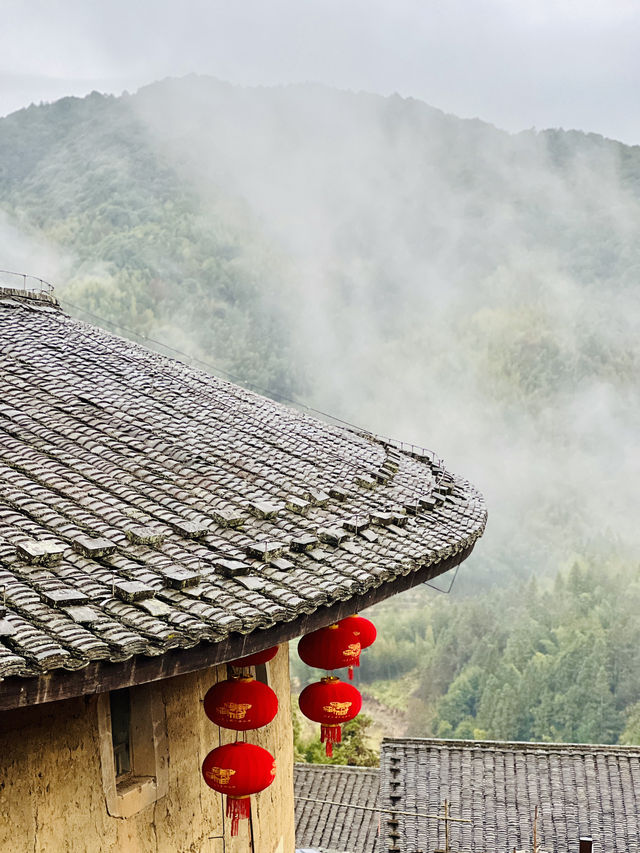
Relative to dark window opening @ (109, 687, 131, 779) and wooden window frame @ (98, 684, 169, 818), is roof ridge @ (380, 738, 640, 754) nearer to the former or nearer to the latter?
wooden window frame @ (98, 684, 169, 818)

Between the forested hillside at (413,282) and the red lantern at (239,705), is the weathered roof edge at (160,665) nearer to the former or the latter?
the red lantern at (239,705)

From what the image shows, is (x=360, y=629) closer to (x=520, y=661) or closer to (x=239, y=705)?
(x=239, y=705)

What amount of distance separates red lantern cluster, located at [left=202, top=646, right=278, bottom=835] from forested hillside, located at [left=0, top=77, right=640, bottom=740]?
5793cm

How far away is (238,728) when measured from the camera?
146 inches

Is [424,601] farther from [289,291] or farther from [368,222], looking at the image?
[368,222]

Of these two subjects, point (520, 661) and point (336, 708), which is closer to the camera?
point (336, 708)

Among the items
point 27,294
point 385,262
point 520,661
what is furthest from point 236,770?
point 385,262

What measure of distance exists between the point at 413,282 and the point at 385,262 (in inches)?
226

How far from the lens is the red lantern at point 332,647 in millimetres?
4527

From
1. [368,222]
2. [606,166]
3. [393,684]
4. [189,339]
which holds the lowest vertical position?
[393,684]

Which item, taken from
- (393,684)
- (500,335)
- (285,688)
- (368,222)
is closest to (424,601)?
(393,684)

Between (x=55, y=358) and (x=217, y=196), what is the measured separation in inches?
4657

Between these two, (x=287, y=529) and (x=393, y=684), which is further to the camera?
(x=393, y=684)

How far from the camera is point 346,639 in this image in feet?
15.1
